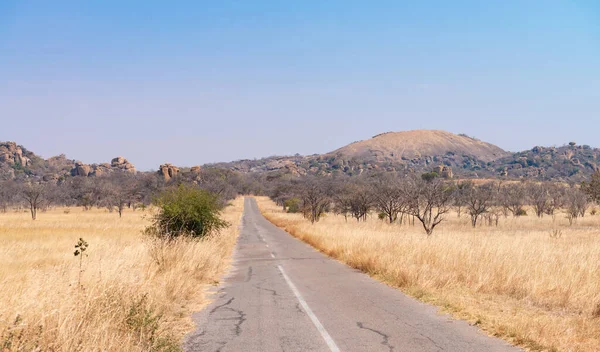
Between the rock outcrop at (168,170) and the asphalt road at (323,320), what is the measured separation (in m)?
130

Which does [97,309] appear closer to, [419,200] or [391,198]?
[419,200]

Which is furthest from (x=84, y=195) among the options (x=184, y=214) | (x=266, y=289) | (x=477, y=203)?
(x=266, y=289)

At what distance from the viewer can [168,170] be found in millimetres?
144250

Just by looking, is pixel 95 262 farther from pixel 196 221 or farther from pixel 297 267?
pixel 196 221

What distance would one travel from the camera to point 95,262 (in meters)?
9.51

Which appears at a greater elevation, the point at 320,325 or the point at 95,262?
the point at 95,262

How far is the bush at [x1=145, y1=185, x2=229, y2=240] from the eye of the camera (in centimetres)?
2050

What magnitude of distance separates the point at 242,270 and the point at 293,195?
76380 millimetres

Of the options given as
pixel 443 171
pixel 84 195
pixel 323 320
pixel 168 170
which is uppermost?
pixel 168 170

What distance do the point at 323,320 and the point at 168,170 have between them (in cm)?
14133

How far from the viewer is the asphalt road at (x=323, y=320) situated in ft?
23.3

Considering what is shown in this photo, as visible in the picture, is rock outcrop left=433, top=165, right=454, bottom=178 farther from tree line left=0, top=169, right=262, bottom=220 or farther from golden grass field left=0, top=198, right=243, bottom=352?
golden grass field left=0, top=198, right=243, bottom=352

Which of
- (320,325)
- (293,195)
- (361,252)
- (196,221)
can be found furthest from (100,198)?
(320,325)

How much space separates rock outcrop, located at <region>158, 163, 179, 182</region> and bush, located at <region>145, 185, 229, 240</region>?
4757 inches
